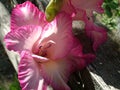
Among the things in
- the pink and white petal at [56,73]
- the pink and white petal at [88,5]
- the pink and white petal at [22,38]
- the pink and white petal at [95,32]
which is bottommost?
the pink and white petal at [56,73]

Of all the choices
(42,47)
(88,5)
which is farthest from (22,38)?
(88,5)

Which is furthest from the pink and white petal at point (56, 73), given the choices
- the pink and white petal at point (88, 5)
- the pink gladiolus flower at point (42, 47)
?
the pink and white petal at point (88, 5)

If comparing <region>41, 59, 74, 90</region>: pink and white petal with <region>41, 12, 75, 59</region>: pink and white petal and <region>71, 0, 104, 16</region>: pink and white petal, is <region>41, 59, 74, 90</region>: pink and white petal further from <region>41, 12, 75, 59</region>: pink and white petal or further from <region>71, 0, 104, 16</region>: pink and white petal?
<region>71, 0, 104, 16</region>: pink and white petal

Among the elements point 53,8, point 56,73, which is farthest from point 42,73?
point 53,8

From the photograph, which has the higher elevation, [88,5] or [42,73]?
[88,5]

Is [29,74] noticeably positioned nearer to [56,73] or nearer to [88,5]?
[56,73]

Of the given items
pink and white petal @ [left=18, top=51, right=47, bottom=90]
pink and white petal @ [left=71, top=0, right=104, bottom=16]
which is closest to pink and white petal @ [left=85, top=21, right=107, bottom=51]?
pink and white petal @ [left=71, top=0, right=104, bottom=16]

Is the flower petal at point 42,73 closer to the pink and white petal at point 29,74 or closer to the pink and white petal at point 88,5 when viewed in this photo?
the pink and white petal at point 29,74
